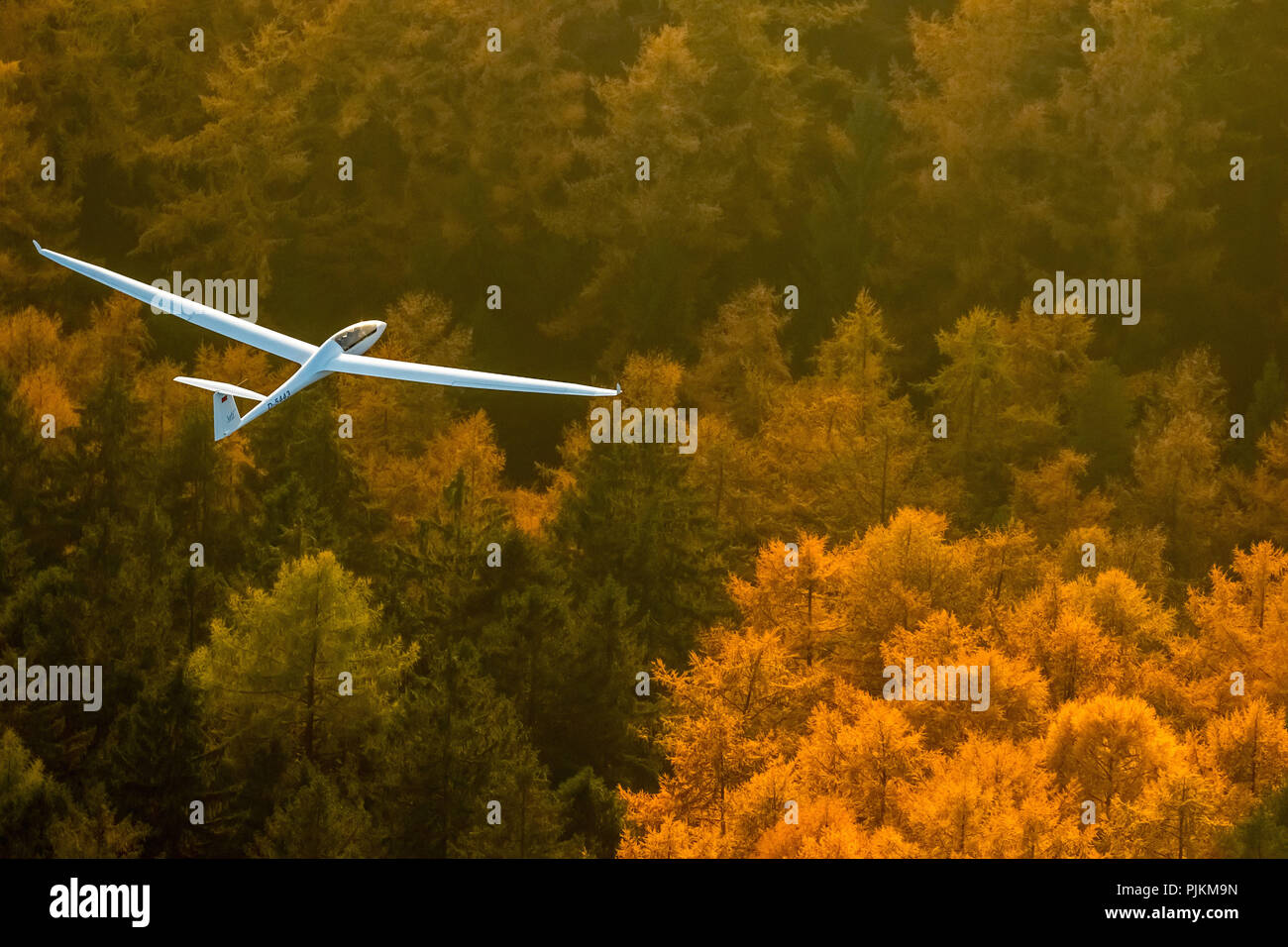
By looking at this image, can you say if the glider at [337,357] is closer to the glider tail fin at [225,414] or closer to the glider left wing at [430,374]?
the glider left wing at [430,374]

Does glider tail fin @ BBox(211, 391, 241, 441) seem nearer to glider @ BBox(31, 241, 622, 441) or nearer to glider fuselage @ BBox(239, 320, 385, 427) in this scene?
glider @ BBox(31, 241, 622, 441)

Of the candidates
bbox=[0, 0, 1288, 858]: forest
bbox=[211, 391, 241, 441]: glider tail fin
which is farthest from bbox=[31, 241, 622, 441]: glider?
bbox=[0, 0, 1288, 858]: forest

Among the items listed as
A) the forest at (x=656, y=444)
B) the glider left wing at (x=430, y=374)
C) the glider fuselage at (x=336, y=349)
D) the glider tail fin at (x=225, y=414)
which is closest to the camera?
the glider left wing at (x=430, y=374)

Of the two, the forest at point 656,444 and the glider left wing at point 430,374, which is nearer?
the glider left wing at point 430,374

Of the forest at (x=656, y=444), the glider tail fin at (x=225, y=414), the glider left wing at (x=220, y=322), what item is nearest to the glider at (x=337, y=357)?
the glider left wing at (x=220, y=322)

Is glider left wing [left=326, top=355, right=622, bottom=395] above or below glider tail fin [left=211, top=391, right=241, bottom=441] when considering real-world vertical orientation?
below

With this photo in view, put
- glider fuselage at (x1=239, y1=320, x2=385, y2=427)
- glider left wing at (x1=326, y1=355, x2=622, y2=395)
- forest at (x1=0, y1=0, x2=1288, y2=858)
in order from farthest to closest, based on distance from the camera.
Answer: forest at (x1=0, y1=0, x2=1288, y2=858) → glider fuselage at (x1=239, y1=320, x2=385, y2=427) → glider left wing at (x1=326, y1=355, x2=622, y2=395)

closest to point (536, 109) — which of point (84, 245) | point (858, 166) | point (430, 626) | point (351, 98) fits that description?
point (351, 98)

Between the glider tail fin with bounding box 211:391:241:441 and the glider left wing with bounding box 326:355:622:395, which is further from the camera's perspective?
the glider tail fin with bounding box 211:391:241:441
